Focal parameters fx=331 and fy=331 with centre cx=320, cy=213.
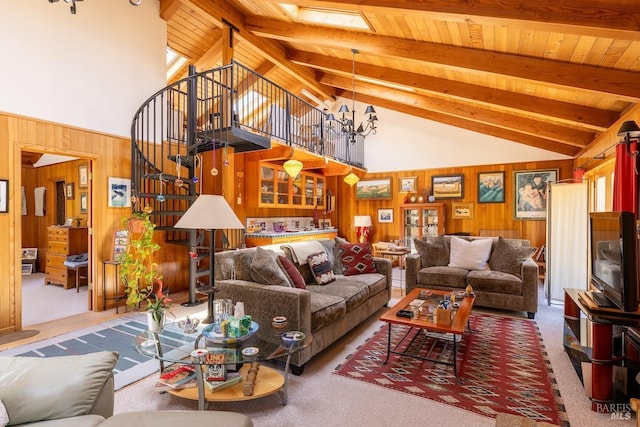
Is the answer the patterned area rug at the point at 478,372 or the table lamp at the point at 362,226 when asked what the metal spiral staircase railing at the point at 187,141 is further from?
the patterned area rug at the point at 478,372

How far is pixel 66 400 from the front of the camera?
4.35ft

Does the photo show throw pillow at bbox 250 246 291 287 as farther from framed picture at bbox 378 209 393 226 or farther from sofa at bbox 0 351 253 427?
framed picture at bbox 378 209 393 226

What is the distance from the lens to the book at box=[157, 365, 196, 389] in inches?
88.0

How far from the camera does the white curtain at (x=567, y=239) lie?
14.8 ft

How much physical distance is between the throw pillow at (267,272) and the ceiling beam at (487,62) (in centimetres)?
287

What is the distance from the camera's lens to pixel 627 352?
2283 mm

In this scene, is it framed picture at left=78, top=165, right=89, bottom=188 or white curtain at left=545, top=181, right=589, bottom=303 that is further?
framed picture at left=78, top=165, right=89, bottom=188

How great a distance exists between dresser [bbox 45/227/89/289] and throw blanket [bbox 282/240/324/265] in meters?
4.36

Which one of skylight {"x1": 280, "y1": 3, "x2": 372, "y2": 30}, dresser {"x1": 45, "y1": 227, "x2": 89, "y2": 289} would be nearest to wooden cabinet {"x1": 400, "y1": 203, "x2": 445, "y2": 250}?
skylight {"x1": 280, "y1": 3, "x2": 372, "y2": 30}

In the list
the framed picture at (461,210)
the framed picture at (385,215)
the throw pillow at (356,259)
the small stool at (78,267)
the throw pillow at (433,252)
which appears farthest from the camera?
the framed picture at (385,215)

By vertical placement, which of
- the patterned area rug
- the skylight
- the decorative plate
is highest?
the skylight

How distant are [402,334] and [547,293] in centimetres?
270

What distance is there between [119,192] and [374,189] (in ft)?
17.7

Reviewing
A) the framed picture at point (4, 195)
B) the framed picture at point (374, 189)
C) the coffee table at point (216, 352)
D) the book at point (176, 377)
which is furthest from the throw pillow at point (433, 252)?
the framed picture at point (4, 195)
